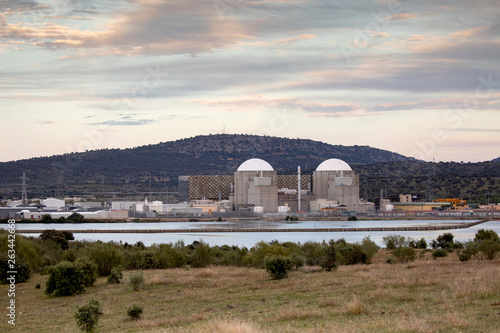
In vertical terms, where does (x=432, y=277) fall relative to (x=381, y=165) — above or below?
below

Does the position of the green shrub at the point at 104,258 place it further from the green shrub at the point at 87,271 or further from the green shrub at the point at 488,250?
the green shrub at the point at 488,250

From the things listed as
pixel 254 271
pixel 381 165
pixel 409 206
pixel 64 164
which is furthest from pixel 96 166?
pixel 254 271

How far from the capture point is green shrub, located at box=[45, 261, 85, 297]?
20.9 m

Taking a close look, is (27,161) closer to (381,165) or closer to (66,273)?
(381,165)

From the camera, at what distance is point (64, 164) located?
554ft

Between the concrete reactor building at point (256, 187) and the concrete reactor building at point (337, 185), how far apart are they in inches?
339

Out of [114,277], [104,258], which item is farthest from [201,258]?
[114,277]

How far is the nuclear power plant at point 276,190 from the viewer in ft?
338

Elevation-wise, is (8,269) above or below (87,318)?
below

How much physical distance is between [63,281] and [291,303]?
28.9ft

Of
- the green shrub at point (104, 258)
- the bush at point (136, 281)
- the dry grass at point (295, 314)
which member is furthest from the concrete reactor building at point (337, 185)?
the dry grass at point (295, 314)

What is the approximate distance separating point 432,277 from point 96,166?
161581 millimetres

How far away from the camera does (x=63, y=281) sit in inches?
822

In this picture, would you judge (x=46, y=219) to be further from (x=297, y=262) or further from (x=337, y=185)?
(x=297, y=262)
